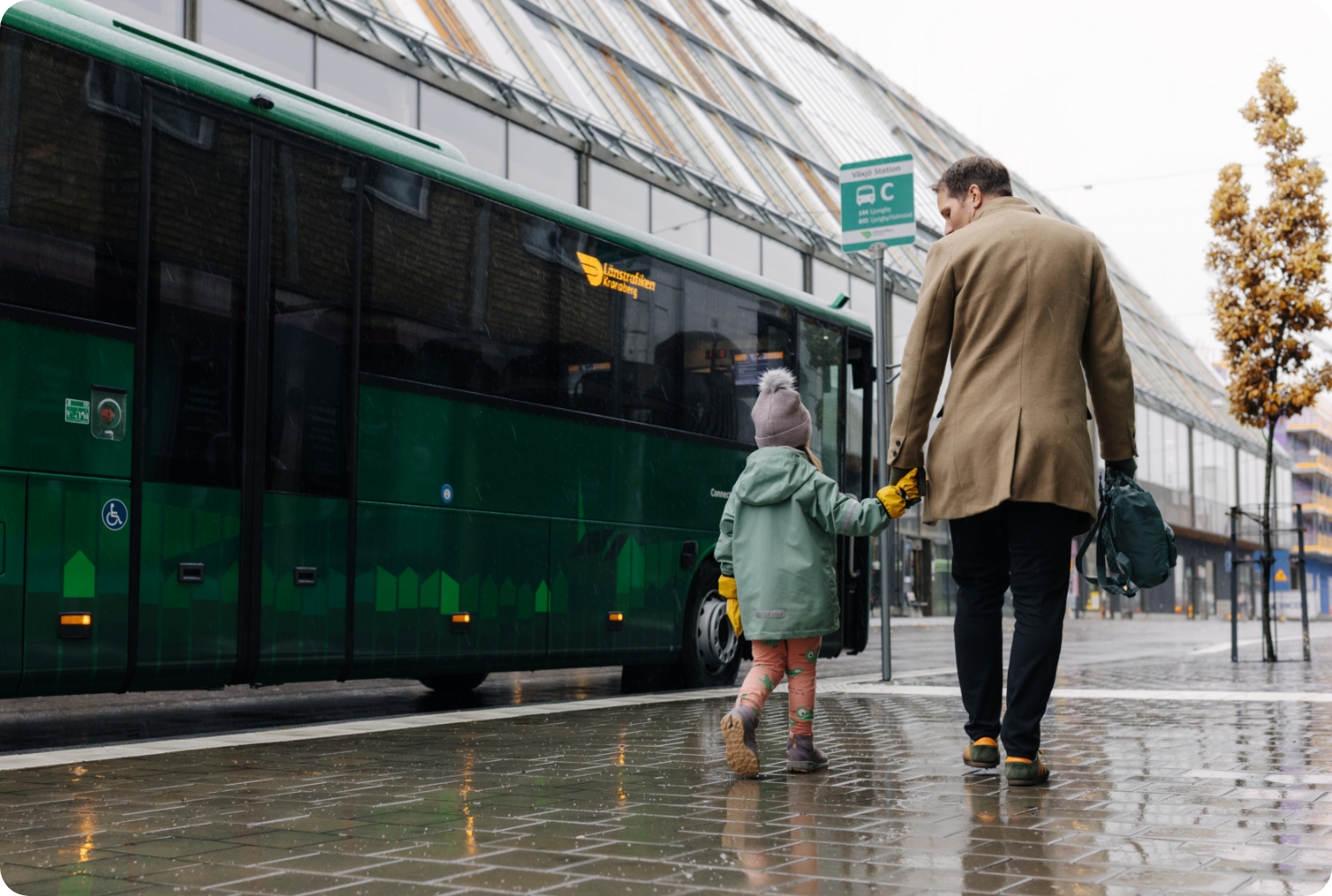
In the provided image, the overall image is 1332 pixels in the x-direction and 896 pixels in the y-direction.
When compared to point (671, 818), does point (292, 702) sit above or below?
below

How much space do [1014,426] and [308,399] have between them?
13.7 ft

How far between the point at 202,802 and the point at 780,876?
2259 mm

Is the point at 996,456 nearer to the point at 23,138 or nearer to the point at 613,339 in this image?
the point at 23,138

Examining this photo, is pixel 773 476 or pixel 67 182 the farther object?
pixel 67 182

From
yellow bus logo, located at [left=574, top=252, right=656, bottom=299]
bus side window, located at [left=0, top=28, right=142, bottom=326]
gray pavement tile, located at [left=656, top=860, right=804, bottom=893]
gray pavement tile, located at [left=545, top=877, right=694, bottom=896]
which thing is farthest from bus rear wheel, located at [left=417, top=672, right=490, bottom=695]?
gray pavement tile, located at [left=545, top=877, right=694, bottom=896]

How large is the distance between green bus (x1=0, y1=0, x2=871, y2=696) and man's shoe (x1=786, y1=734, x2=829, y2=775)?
3101 millimetres

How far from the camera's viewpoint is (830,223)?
30.2 metres

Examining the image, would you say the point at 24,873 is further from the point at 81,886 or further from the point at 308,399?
the point at 308,399

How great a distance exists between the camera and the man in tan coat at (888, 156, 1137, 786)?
512cm

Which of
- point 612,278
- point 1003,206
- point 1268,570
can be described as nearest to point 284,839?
point 1003,206

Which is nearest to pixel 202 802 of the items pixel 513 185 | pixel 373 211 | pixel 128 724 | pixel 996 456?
pixel 996 456

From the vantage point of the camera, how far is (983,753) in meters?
5.41

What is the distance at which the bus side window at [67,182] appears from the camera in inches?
252

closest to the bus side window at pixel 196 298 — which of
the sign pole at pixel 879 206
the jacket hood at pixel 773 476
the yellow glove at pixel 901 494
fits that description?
the jacket hood at pixel 773 476
